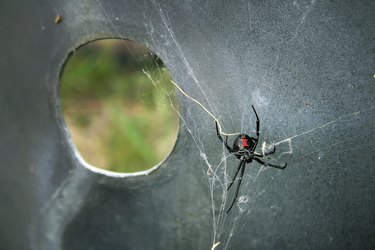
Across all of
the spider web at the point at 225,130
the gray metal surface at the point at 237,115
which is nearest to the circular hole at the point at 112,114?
the gray metal surface at the point at 237,115

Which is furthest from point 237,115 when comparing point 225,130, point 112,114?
point 112,114

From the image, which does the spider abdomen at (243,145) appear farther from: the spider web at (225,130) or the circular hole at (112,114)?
the circular hole at (112,114)

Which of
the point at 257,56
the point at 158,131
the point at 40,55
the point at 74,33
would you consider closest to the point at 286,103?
the point at 257,56

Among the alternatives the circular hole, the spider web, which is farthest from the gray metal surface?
the circular hole

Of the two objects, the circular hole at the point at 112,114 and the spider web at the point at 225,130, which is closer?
the spider web at the point at 225,130

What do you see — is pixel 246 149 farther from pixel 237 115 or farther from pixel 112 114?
pixel 112 114

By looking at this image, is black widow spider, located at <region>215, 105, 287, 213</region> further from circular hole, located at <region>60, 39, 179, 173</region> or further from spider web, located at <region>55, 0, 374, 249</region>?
circular hole, located at <region>60, 39, 179, 173</region>

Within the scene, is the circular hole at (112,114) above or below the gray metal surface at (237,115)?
below

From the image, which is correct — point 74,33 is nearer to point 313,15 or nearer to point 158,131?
point 313,15
